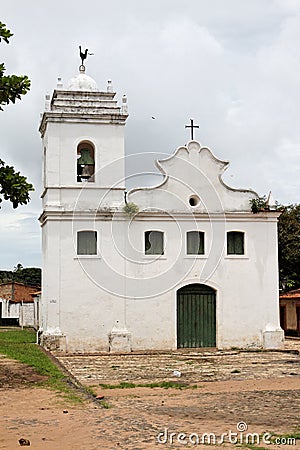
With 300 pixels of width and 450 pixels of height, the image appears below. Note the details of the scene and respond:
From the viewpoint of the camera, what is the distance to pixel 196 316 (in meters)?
21.9

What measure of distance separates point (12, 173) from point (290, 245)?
73.0 ft

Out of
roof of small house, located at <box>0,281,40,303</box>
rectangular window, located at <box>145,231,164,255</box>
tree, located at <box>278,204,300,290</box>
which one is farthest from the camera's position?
roof of small house, located at <box>0,281,40,303</box>

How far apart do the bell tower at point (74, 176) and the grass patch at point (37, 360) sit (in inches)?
42.7

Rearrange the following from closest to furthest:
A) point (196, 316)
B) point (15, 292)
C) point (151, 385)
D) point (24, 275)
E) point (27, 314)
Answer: point (151, 385), point (196, 316), point (27, 314), point (15, 292), point (24, 275)

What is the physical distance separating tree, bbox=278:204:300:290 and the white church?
1093 centimetres

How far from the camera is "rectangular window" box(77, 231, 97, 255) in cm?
2136

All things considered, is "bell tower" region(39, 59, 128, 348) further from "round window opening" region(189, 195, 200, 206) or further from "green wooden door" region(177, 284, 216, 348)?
"green wooden door" region(177, 284, 216, 348)

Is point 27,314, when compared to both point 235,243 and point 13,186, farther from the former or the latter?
point 13,186

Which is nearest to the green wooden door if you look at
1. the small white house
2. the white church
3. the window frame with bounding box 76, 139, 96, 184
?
the white church

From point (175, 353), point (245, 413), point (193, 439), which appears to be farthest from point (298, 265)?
point (193, 439)

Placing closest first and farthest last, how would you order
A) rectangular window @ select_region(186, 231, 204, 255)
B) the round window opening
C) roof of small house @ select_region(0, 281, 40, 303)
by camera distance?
rectangular window @ select_region(186, 231, 204, 255)
the round window opening
roof of small house @ select_region(0, 281, 40, 303)

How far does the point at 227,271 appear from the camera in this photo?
868 inches

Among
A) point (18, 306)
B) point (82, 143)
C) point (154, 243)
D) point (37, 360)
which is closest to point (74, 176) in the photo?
point (82, 143)

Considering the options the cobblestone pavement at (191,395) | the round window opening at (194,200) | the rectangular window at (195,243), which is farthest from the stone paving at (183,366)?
the round window opening at (194,200)
